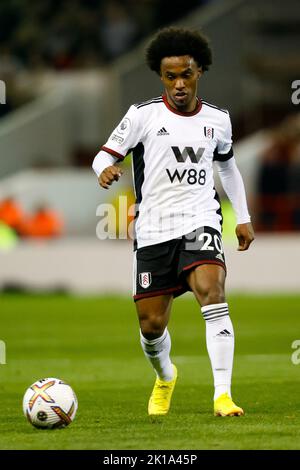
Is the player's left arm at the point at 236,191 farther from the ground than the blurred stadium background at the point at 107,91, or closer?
closer

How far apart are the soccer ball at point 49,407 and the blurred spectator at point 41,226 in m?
18.4

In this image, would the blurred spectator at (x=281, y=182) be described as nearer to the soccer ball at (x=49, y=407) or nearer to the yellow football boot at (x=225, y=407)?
the yellow football boot at (x=225, y=407)

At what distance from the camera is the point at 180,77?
9.12 m

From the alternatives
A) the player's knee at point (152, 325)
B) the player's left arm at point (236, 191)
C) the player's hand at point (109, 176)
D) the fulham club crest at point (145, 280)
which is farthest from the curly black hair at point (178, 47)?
the player's knee at point (152, 325)

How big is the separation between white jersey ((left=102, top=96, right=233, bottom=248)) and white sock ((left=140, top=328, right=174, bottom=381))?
2.19 feet

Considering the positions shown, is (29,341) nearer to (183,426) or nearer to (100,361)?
(100,361)

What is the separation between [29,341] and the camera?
659 inches

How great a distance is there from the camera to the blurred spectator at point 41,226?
88.5ft

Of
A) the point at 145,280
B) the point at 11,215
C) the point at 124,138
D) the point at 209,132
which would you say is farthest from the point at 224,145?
the point at 11,215

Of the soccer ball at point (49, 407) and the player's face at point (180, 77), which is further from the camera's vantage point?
the player's face at point (180, 77)

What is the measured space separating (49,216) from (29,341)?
35.8ft

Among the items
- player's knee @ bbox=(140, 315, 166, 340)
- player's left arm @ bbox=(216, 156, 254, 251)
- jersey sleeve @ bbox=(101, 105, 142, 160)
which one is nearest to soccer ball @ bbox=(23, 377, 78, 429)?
player's knee @ bbox=(140, 315, 166, 340)

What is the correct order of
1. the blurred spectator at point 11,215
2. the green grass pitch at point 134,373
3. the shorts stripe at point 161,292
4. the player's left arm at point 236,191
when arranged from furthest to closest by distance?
the blurred spectator at point 11,215 → the player's left arm at point 236,191 → the shorts stripe at point 161,292 → the green grass pitch at point 134,373

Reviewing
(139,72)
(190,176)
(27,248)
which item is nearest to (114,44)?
(139,72)
